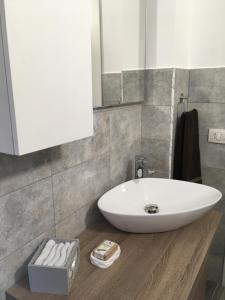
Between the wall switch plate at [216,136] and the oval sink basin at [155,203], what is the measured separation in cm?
44

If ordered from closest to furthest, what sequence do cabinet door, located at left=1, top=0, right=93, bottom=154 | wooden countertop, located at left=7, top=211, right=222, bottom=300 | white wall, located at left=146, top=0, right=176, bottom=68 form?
cabinet door, located at left=1, top=0, right=93, bottom=154 → wooden countertop, located at left=7, top=211, right=222, bottom=300 → white wall, located at left=146, top=0, right=176, bottom=68

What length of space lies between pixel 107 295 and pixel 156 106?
1105 millimetres

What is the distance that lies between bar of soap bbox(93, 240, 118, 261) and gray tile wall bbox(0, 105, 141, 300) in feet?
0.63

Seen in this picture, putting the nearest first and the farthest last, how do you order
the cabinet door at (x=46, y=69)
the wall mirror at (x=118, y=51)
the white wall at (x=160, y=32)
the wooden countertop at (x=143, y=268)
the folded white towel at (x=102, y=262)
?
the cabinet door at (x=46, y=69), the wooden countertop at (x=143, y=268), the folded white towel at (x=102, y=262), the wall mirror at (x=118, y=51), the white wall at (x=160, y=32)

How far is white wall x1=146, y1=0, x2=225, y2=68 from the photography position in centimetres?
155

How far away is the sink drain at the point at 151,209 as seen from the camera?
4.61ft

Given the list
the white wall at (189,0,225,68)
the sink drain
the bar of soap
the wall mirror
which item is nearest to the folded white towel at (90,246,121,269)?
the bar of soap

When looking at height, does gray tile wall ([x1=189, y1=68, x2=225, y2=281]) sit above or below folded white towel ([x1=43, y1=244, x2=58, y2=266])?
above

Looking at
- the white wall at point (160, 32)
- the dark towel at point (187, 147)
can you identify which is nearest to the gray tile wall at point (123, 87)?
the white wall at point (160, 32)

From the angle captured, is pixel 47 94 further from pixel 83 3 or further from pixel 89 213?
pixel 89 213

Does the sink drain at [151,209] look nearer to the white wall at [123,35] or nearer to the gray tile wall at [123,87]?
the gray tile wall at [123,87]

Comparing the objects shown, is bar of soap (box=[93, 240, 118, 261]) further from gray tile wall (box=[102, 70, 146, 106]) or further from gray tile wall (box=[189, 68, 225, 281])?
gray tile wall (box=[189, 68, 225, 281])

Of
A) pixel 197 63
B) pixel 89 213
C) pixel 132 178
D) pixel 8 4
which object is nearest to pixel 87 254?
pixel 89 213

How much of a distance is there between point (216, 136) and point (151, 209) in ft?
2.34
